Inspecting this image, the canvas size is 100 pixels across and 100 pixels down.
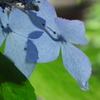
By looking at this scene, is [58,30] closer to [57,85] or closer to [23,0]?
[23,0]

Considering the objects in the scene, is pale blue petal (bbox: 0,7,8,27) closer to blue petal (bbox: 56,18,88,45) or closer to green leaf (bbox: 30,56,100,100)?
blue petal (bbox: 56,18,88,45)

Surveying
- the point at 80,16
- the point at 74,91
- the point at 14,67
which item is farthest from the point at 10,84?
the point at 80,16

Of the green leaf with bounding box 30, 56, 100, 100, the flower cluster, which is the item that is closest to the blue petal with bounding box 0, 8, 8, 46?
the flower cluster

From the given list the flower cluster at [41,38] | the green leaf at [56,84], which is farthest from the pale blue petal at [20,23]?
the green leaf at [56,84]

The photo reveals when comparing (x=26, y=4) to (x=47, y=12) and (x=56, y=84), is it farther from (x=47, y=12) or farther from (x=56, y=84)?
(x=56, y=84)

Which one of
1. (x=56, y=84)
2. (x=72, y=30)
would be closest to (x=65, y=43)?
(x=72, y=30)
